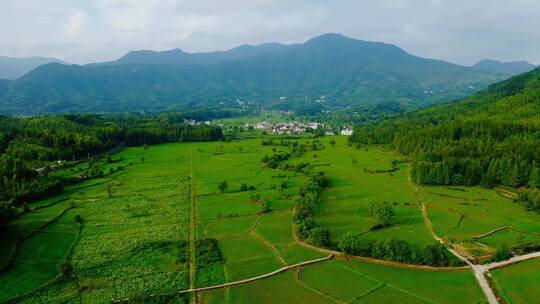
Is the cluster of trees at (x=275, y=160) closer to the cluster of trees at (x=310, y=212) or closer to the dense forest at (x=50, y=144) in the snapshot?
the cluster of trees at (x=310, y=212)

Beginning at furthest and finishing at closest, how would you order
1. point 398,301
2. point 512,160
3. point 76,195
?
point 512,160
point 76,195
point 398,301

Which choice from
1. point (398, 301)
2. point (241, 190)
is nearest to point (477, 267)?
point (398, 301)

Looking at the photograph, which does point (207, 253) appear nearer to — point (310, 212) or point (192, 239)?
point (192, 239)

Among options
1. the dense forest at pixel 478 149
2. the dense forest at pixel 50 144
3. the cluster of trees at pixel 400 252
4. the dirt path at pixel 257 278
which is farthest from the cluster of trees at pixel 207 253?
the dense forest at pixel 478 149

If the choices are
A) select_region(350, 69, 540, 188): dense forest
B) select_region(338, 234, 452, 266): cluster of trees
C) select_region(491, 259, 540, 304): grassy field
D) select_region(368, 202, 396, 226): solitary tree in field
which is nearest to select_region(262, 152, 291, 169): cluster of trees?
select_region(350, 69, 540, 188): dense forest

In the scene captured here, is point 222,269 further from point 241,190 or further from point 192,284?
point 241,190

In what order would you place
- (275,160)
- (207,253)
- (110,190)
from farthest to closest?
1. (275,160)
2. (110,190)
3. (207,253)

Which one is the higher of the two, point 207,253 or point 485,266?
point 485,266

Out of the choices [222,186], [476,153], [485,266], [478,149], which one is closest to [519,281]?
[485,266]
